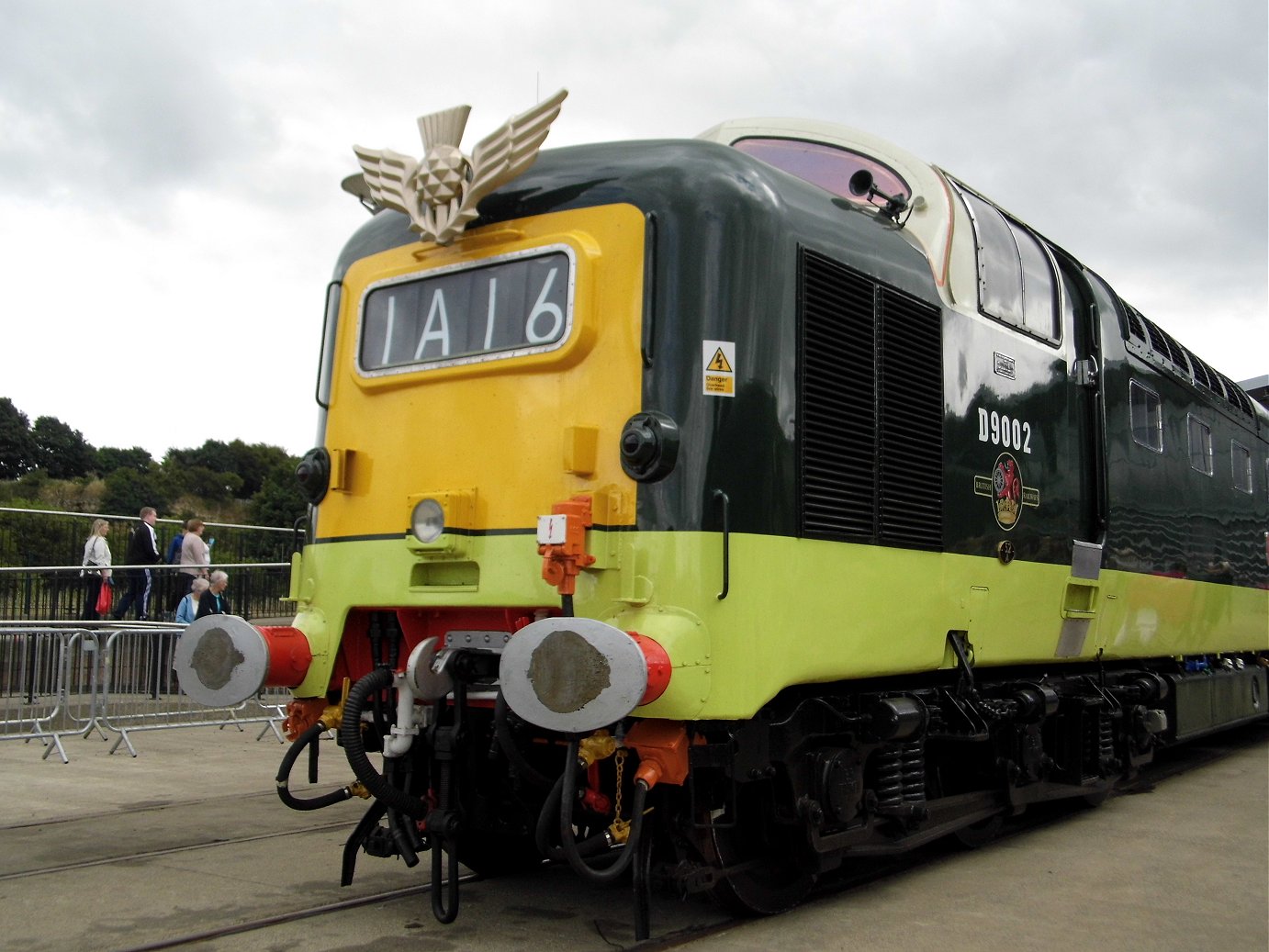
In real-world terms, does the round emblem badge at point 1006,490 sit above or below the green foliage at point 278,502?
below

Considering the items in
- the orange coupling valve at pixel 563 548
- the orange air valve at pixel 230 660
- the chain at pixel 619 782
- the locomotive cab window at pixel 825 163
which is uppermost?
the locomotive cab window at pixel 825 163

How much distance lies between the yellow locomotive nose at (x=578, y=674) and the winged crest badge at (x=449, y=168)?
1961mm

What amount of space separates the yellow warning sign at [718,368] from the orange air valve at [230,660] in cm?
212

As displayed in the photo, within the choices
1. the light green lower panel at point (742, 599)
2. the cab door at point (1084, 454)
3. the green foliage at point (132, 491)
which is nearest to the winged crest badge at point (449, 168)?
the light green lower panel at point (742, 599)

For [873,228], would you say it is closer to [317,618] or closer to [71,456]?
[317,618]

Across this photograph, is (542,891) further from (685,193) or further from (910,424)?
(685,193)

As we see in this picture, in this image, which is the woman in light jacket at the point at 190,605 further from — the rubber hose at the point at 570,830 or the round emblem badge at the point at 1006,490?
the rubber hose at the point at 570,830

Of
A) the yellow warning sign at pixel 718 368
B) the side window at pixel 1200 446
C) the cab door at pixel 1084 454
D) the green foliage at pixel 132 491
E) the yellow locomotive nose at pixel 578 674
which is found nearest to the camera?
the yellow locomotive nose at pixel 578 674

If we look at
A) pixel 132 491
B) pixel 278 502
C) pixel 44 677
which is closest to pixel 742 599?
pixel 44 677

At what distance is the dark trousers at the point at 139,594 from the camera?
512 inches

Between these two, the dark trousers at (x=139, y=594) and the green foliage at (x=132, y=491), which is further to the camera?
the green foliage at (x=132, y=491)

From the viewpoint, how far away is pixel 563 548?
14.4 ft

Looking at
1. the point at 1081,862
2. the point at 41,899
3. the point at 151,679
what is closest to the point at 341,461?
the point at 41,899

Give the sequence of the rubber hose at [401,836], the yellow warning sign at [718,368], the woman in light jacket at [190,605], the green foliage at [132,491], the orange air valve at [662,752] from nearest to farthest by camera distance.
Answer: the orange air valve at [662,752] < the yellow warning sign at [718,368] < the rubber hose at [401,836] < the woman in light jacket at [190,605] < the green foliage at [132,491]
